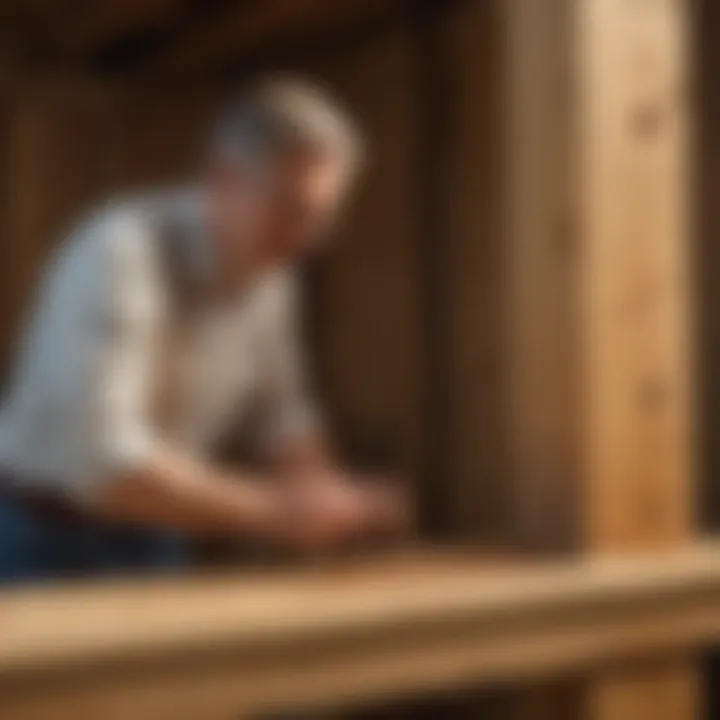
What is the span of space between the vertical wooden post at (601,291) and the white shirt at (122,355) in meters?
0.33

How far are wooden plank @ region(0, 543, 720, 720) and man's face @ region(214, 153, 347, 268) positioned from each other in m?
0.33

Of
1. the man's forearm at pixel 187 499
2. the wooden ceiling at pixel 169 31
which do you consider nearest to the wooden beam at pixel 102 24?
the wooden ceiling at pixel 169 31

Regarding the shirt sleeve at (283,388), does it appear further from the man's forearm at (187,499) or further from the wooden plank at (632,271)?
the wooden plank at (632,271)

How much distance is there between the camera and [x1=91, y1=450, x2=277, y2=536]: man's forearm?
126 centimetres

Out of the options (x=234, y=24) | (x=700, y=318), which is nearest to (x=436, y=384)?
(x=700, y=318)

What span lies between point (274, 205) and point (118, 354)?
21 centimetres

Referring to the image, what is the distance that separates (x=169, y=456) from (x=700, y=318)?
0.96 metres

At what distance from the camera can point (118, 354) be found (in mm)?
1294

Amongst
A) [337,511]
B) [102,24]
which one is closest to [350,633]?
[337,511]

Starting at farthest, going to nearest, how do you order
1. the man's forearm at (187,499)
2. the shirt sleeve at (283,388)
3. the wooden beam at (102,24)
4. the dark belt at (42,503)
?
the wooden beam at (102,24), the shirt sleeve at (283,388), the dark belt at (42,503), the man's forearm at (187,499)

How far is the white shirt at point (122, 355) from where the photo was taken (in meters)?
1.29

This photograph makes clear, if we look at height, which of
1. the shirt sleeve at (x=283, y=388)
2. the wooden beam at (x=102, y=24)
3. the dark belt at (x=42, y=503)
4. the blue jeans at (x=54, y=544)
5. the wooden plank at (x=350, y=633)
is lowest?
the wooden plank at (x=350, y=633)

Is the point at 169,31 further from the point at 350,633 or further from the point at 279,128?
the point at 350,633

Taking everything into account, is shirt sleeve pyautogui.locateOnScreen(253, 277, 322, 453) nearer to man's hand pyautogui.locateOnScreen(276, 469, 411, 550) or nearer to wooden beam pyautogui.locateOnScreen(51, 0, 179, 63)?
man's hand pyautogui.locateOnScreen(276, 469, 411, 550)
